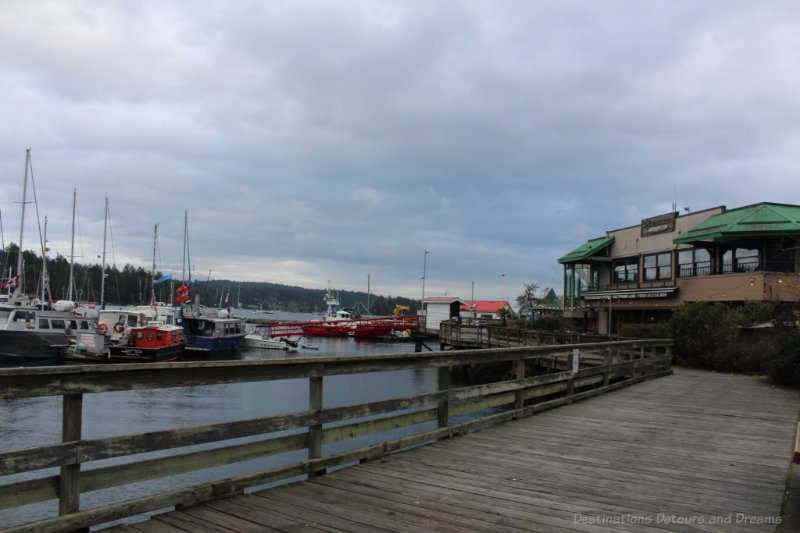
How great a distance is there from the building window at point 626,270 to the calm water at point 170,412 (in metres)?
16.9

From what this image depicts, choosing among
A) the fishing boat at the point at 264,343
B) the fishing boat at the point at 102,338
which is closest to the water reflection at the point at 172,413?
the fishing boat at the point at 102,338

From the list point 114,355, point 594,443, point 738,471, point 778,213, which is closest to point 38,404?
point 114,355

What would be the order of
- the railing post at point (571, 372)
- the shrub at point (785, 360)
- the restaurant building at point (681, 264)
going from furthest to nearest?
the restaurant building at point (681, 264)
the shrub at point (785, 360)
the railing post at point (571, 372)

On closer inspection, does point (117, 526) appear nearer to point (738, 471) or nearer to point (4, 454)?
point (4, 454)

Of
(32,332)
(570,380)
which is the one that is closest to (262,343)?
(32,332)

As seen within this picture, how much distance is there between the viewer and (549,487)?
5.14 m

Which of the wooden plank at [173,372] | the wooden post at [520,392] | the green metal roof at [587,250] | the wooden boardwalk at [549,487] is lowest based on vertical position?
the wooden boardwalk at [549,487]

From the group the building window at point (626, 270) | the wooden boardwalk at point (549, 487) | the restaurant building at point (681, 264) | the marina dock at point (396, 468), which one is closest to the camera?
the marina dock at point (396, 468)

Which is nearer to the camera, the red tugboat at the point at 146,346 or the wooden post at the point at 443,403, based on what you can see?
the wooden post at the point at 443,403

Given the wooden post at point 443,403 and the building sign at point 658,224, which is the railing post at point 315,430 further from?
the building sign at point 658,224

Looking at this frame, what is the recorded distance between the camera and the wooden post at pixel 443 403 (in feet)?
22.3

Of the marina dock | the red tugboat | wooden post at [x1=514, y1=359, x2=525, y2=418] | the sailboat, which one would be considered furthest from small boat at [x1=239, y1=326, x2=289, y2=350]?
the marina dock

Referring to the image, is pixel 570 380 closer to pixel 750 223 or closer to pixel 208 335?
pixel 750 223

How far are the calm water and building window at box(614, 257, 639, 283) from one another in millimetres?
16919
